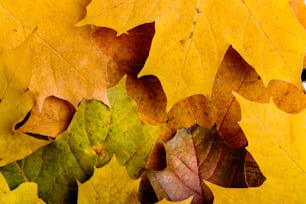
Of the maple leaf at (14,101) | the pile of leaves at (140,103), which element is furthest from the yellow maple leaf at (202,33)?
the maple leaf at (14,101)

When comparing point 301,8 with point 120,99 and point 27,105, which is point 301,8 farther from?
point 27,105

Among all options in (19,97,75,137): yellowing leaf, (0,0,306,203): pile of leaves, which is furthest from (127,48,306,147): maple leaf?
(19,97,75,137): yellowing leaf

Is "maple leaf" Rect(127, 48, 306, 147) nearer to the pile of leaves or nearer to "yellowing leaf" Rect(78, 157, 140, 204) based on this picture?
the pile of leaves

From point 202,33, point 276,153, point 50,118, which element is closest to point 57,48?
point 50,118

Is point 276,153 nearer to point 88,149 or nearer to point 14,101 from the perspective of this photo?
point 88,149

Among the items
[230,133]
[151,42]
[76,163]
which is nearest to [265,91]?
[230,133]

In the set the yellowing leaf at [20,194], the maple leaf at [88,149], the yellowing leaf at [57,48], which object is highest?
the yellowing leaf at [57,48]

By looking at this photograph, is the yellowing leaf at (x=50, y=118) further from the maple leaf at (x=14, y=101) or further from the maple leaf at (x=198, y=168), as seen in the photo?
the maple leaf at (x=198, y=168)
